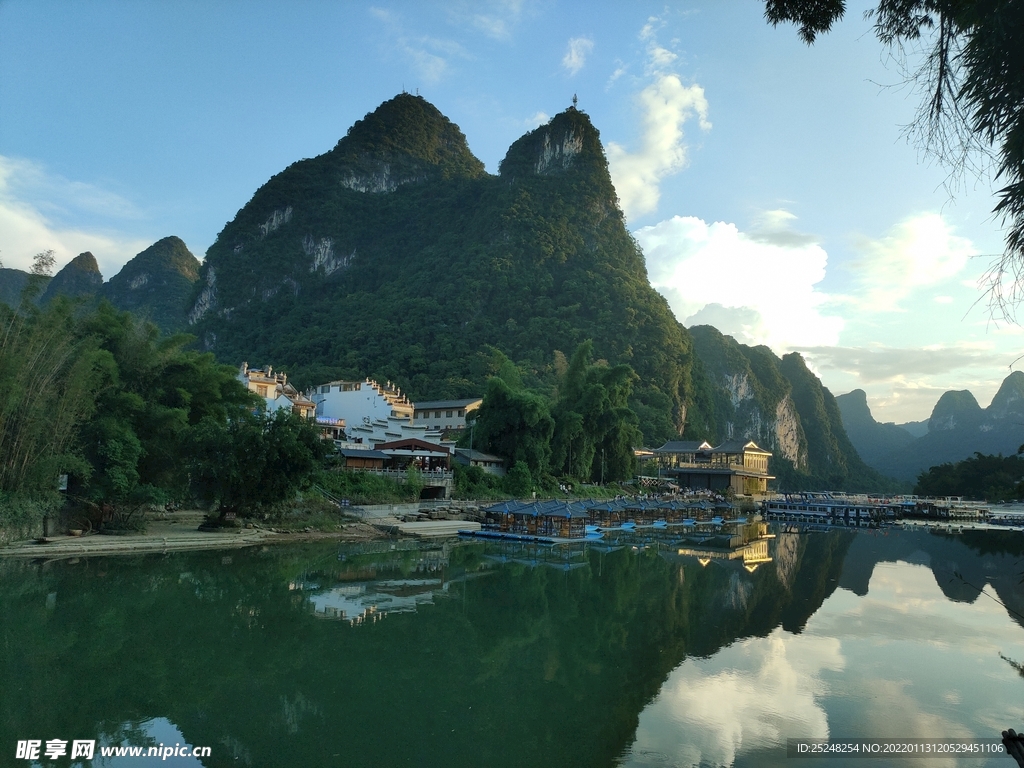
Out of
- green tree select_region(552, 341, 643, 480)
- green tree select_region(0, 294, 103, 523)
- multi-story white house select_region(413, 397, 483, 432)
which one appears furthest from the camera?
multi-story white house select_region(413, 397, 483, 432)


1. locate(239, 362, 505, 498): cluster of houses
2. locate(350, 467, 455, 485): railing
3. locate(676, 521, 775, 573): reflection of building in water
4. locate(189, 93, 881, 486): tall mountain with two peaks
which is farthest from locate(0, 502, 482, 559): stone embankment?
locate(189, 93, 881, 486): tall mountain with two peaks

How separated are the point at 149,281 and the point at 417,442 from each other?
110 m

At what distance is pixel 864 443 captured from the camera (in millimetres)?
180250

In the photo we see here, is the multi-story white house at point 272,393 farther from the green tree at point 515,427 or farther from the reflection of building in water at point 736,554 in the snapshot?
the reflection of building in water at point 736,554

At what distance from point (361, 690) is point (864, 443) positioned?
20272 centimetres

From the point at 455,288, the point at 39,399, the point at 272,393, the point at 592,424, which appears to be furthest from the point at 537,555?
the point at 455,288

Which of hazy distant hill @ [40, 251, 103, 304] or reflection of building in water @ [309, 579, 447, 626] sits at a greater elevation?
hazy distant hill @ [40, 251, 103, 304]

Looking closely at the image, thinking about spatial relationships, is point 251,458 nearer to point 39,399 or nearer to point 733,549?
point 39,399

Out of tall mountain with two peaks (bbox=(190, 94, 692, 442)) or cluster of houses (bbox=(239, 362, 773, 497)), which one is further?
A: tall mountain with two peaks (bbox=(190, 94, 692, 442))

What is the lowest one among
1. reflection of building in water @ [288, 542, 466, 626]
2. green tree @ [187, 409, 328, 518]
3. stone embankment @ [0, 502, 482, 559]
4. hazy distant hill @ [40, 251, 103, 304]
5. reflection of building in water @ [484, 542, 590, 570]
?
reflection of building in water @ [484, 542, 590, 570]

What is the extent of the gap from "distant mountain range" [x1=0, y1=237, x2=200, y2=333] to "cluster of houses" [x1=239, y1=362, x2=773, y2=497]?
6752cm

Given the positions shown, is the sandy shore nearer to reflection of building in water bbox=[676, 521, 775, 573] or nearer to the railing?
the railing

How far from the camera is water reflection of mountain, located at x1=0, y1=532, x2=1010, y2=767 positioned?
295 inches

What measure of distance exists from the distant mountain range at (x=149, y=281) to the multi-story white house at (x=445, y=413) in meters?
68.0
